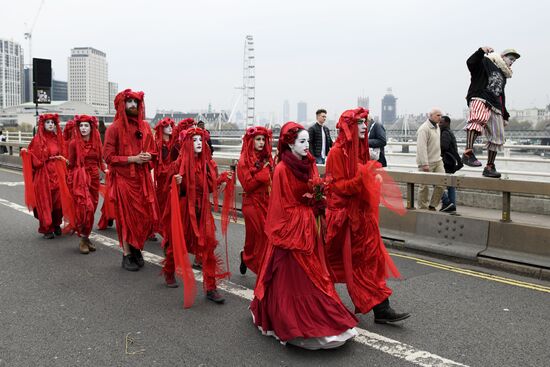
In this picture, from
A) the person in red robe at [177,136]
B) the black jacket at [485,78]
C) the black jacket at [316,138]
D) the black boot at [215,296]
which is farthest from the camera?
the black jacket at [316,138]

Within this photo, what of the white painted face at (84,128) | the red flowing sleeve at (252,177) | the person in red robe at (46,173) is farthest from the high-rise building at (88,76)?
the red flowing sleeve at (252,177)

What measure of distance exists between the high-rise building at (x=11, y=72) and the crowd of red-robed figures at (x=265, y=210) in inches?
4126

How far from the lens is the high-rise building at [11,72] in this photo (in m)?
104

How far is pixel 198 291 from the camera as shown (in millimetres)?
6355

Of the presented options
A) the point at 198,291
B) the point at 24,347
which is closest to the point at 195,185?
the point at 198,291

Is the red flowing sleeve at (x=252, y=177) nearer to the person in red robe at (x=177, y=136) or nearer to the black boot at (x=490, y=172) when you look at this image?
the person in red robe at (x=177, y=136)

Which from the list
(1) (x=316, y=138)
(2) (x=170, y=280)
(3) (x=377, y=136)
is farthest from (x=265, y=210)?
(1) (x=316, y=138)

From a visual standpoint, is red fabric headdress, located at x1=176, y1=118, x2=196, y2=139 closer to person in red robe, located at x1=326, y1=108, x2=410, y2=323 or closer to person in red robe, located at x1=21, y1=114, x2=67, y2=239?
person in red robe, located at x1=21, y1=114, x2=67, y2=239

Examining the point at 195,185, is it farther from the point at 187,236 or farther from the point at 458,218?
the point at 458,218

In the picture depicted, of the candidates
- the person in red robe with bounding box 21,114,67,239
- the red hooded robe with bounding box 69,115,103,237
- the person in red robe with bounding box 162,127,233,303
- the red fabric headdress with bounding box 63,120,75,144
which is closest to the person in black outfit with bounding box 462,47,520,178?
the person in red robe with bounding box 162,127,233,303

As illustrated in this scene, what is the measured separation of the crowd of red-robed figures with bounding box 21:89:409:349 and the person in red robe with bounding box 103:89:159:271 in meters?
0.01

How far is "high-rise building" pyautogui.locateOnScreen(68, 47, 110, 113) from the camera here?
352 feet

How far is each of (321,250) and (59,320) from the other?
261 cm

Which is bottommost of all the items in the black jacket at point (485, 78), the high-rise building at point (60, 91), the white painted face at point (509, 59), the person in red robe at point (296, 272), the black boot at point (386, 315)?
the black boot at point (386, 315)
